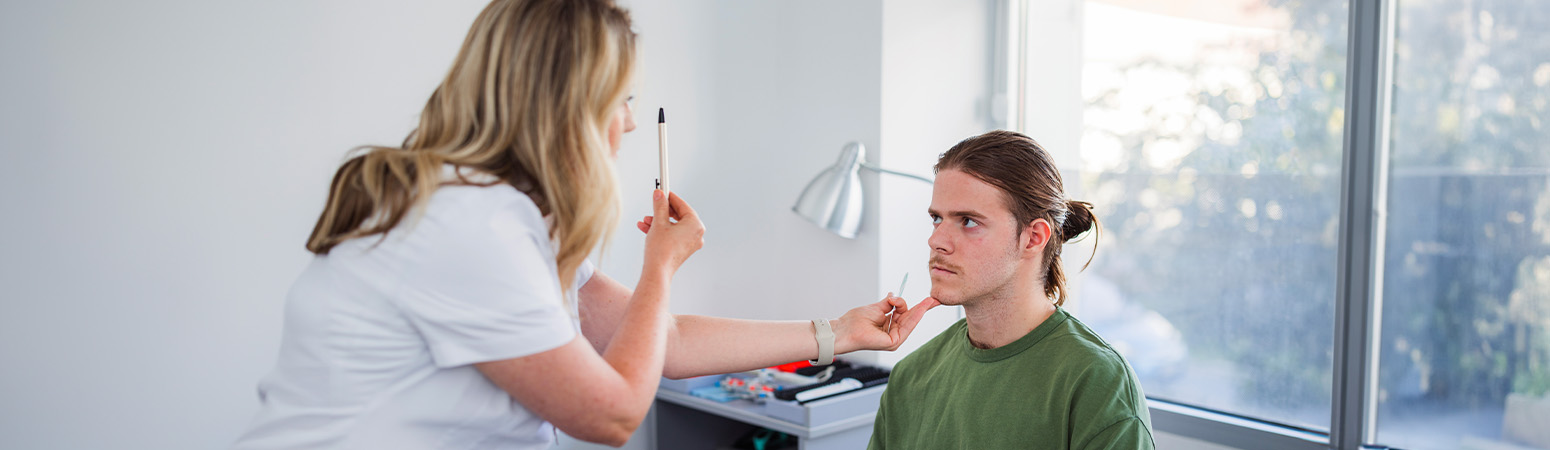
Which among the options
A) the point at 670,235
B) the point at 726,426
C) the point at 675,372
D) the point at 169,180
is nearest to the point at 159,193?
the point at 169,180

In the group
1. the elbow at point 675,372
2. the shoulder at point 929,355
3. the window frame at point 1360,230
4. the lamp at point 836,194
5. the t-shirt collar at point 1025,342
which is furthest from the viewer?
the lamp at point 836,194

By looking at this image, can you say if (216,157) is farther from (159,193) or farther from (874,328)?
(874,328)

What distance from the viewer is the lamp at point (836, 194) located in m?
2.66

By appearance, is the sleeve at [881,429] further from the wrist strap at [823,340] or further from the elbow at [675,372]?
the elbow at [675,372]

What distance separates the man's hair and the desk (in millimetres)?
900

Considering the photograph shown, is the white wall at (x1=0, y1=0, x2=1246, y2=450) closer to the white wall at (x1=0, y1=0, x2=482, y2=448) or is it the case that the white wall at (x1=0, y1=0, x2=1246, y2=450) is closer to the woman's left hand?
the white wall at (x1=0, y1=0, x2=482, y2=448)

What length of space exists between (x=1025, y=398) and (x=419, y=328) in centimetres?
100

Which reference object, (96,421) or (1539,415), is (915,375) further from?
(96,421)

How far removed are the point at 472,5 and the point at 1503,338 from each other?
2567 mm

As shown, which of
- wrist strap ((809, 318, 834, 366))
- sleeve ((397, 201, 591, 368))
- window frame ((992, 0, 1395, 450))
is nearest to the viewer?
sleeve ((397, 201, 591, 368))

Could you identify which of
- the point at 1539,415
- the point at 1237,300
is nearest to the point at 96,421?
the point at 1237,300

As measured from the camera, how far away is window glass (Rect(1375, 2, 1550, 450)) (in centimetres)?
201

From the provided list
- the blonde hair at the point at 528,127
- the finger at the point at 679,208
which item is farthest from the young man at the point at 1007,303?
the blonde hair at the point at 528,127

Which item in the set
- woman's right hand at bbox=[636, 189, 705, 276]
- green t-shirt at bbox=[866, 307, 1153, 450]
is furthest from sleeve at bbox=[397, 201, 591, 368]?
green t-shirt at bbox=[866, 307, 1153, 450]
